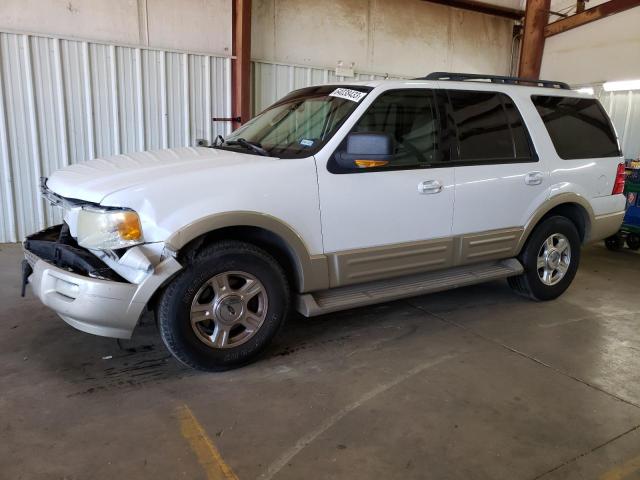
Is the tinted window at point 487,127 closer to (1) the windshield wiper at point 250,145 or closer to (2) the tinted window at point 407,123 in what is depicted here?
(2) the tinted window at point 407,123

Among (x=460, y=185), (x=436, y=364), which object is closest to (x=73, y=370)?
(x=436, y=364)

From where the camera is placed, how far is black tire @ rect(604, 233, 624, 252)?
6988 millimetres

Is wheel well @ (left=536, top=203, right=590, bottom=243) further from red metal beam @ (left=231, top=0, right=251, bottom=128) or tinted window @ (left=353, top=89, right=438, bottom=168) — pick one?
red metal beam @ (left=231, top=0, right=251, bottom=128)

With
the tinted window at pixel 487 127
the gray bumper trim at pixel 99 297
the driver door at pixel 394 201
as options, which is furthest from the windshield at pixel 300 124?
the gray bumper trim at pixel 99 297

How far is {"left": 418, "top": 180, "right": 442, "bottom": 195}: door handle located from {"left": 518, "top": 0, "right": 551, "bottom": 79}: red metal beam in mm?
7139

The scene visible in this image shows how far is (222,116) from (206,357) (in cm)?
486

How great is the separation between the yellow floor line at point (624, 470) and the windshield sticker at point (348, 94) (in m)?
2.63

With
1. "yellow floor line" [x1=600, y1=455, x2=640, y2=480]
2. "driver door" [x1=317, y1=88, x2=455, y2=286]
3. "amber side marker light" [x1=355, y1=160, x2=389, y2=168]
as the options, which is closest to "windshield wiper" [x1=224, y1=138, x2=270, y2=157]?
"driver door" [x1=317, y1=88, x2=455, y2=286]

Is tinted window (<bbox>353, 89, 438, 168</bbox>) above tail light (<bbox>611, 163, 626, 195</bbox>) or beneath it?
above

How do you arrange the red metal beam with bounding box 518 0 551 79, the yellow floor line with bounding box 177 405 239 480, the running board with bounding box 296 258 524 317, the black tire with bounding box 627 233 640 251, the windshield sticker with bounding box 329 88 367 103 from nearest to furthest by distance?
the yellow floor line with bounding box 177 405 239 480 → the running board with bounding box 296 258 524 317 → the windshield sticker with bounding box 329 88 367 103 → the black tire with bounding box 627 233 640 251 → the red metal beam with bounding box 518 0 551 79

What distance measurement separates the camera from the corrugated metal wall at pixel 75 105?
6000 millimetres

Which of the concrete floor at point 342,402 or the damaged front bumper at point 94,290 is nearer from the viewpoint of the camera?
the concrete floor at point 342,402

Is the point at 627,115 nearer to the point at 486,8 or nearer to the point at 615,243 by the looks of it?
the point at 615,243

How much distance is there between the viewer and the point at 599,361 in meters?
3.61
